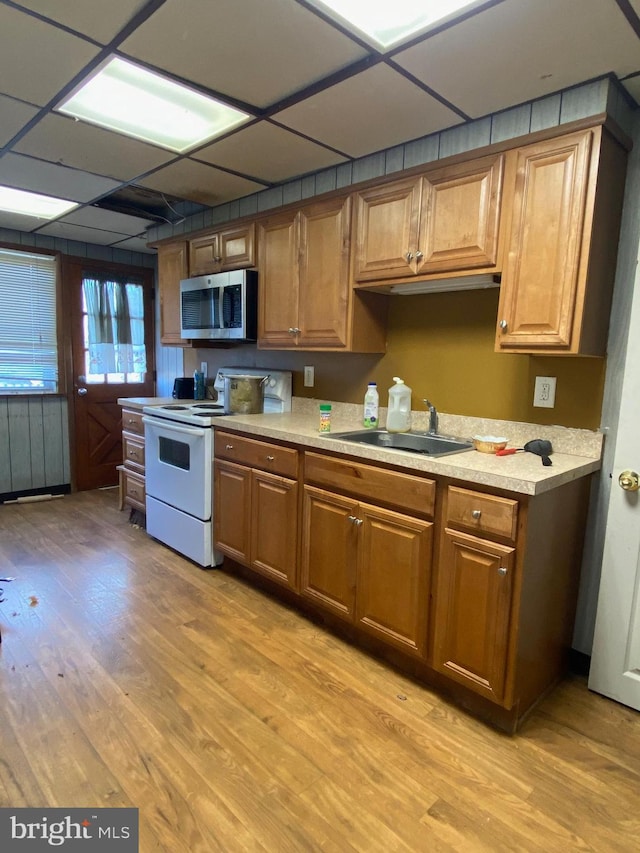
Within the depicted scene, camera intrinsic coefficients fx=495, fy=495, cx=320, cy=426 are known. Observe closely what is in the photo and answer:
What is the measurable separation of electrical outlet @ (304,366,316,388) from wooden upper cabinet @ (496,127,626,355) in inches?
55.6

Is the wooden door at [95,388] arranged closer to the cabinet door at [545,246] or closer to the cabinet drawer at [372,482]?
the cabinet drawer at [372,482]

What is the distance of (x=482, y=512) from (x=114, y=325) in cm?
415

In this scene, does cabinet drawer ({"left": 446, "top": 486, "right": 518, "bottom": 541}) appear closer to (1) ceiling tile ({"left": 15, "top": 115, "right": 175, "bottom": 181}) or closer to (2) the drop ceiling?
(2) the drop ceiling

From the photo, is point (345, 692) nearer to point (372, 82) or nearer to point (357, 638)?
point (357, 638)

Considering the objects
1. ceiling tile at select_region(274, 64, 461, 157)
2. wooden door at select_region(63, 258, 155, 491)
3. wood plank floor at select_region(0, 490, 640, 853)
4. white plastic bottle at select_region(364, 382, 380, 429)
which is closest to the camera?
wood plank floor at select_region(0, 490, 640, 853)

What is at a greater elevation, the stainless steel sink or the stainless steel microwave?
the stainless steel microwave

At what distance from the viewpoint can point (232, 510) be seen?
2.79 meters

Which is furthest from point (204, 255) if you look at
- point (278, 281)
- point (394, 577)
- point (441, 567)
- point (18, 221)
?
point (441, 567)

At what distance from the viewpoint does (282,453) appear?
2436 mm

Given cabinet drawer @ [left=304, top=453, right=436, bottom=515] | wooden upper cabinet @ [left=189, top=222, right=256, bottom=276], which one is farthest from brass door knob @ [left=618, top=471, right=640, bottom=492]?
wooden upper cabinet @ [left=189, top=222, right=256, bottom=276]

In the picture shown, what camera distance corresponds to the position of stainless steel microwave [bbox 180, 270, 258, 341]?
3041 millimetres

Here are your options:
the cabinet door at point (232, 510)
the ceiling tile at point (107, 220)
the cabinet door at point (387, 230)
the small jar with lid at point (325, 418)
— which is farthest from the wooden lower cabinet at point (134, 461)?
the cabinet door at point (387, 230)

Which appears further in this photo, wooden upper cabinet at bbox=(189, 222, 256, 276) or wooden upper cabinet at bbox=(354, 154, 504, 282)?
wooden upper cabinet at bbox=(189, 222, 256, 276)

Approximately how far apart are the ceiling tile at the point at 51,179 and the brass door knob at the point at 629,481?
10.1 ft
